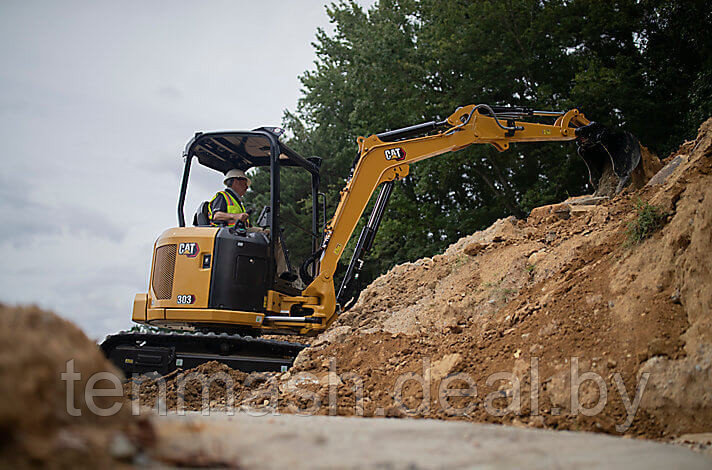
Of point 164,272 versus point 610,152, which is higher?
point 610,152

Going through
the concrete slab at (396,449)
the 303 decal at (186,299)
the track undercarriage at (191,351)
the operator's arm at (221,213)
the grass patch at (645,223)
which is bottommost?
the concrete slab at (396,449)

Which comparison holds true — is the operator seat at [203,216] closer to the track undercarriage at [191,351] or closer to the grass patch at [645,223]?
the track undercarriage at [191,351]

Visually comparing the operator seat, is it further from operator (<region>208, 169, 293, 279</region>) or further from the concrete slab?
the concrete slab

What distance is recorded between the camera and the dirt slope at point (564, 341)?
4418 millimetres

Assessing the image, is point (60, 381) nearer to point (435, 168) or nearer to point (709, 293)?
point (709, 293)

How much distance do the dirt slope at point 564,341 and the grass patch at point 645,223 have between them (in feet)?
0.31

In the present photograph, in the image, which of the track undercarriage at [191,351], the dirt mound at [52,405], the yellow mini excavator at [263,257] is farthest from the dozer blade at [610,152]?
the dirt mound at [52,405]

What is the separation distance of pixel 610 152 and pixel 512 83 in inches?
281

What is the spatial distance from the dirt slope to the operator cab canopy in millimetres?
2763

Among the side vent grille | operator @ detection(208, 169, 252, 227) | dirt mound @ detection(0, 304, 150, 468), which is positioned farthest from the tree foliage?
dirt mound @ detection(0, 304, 150, 468)

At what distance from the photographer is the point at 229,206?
7.54 meters

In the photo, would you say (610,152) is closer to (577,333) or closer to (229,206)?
(577,333)

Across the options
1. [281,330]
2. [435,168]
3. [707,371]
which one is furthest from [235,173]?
[435,168]

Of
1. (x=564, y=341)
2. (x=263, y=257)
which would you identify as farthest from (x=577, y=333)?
(x=263, y=257)
